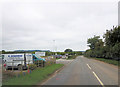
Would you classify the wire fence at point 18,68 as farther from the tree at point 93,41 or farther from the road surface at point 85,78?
the tree at point 93,41

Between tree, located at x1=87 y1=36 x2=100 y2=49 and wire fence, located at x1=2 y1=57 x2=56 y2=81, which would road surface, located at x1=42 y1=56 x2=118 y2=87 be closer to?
wire fence, located at x1=2 y1=57 x2=56 y2=81

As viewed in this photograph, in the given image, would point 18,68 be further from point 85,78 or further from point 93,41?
point 93,41

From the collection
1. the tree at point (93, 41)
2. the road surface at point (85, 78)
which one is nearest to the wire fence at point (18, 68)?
the road surface at point (85, 78)

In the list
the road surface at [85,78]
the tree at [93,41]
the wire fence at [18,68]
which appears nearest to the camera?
the road surface at [85,78]

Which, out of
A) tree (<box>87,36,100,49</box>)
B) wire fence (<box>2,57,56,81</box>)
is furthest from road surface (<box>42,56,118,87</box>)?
tree (<box>87,36,100,49</box>)

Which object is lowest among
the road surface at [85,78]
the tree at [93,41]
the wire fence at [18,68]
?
the road surface at [85,78]

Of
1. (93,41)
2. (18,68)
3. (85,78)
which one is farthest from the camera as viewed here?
(93,41)

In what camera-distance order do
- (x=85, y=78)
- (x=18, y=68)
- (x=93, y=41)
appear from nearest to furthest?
(x=85, y=78), (x=18, y=68), (x=93, y=41)

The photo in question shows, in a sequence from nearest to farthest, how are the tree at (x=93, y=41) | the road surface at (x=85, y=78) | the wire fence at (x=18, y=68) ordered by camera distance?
1. the road surface at (x=85, y=78)
2. the wire fence at (x=18, y=68)
3. the tree at (x=93, y=41)

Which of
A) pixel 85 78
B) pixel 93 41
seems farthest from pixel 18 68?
pixel 93 41

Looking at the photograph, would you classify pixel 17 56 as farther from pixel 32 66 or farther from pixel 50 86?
pixel 50 86

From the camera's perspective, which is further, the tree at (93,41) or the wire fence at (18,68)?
the tree at (93,41)

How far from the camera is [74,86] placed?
8.95 m

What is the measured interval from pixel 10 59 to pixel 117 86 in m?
14.6
